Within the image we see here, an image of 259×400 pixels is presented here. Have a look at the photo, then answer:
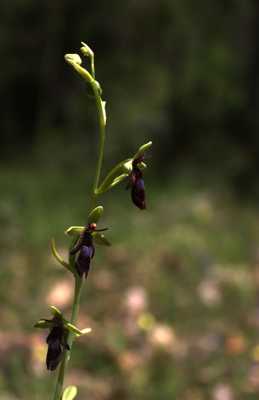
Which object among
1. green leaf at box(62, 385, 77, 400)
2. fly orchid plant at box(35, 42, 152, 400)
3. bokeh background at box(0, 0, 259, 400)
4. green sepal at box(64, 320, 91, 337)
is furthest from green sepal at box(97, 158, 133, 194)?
bokeh background at box(0, 0, 259, 400)

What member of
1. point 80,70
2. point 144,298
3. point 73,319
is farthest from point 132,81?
point 73,319

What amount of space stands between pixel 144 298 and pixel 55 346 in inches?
134

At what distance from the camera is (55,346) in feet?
6.61

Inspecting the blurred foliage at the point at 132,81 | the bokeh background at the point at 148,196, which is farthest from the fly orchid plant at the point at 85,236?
the blurred foliage at the point at 132,81

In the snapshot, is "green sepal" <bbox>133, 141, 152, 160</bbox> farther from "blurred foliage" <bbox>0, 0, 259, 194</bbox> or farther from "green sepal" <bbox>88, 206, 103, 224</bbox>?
"blurred foliage" <bbox>0, 0, 259, 194</bbox>

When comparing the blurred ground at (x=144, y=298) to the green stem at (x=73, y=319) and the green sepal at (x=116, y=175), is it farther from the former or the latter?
the green sepal at (x=116, y=175)

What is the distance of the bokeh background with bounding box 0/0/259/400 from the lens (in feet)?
14.5

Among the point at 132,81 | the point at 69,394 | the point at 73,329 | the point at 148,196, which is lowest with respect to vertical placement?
the point at 148,196

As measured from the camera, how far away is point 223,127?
11.0 metres

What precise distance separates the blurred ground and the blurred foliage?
2.30 m

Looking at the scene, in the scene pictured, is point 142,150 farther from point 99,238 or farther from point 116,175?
point 99,238

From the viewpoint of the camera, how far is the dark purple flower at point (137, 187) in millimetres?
1961

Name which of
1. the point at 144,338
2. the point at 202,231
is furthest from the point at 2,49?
the point at 144,338

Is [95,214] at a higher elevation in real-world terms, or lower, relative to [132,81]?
higher
